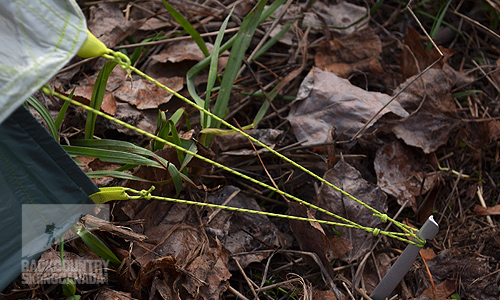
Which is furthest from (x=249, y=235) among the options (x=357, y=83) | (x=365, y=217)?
(x=357, y=83)

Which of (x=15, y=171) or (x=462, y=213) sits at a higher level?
(x=15, y=171)

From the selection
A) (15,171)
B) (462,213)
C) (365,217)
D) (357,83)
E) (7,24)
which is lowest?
(462,213)

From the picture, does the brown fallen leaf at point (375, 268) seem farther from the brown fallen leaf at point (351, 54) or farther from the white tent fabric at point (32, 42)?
the white tent fabric at point (32, 42)

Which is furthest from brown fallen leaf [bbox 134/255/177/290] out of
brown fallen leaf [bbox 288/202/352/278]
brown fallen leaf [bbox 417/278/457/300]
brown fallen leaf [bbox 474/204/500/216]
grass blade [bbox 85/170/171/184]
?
brown fallen leaf [bbox 474/204/500/216]

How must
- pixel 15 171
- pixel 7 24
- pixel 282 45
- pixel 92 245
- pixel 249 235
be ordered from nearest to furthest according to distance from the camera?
pixel 7 24
pixel 15 171
pixel 92 245
pixel 249 235
pixel 282 45

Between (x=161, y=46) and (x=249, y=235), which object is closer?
(x=249, y=235)

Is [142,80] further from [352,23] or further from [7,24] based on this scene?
[352,23]

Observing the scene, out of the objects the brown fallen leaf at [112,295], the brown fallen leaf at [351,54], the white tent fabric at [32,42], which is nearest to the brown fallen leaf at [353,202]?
the brown fallen leaf at [351,54]
